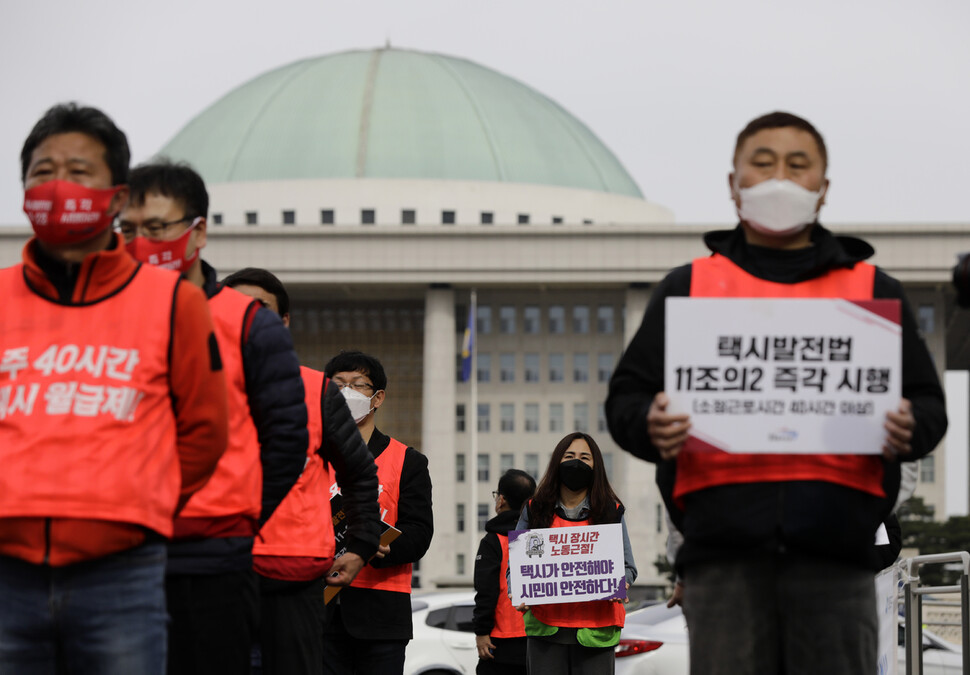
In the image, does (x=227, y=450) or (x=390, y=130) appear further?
(x=390, y=130)

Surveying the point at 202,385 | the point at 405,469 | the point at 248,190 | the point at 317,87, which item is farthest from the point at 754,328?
the point at 317,87

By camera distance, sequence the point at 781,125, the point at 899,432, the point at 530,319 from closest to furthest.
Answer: the point at 899,432 < the point at 781,125 < the point at 530,319

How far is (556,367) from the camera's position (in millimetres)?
82938

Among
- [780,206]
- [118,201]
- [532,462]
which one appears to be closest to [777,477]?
[780,206]

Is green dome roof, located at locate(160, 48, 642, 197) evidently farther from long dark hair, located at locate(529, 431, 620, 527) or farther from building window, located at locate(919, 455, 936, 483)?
long dark hair, located at locate(529, 431, 620, 527)

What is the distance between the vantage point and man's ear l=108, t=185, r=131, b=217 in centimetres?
413

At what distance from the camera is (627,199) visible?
313 feet

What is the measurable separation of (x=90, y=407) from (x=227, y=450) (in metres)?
0.89

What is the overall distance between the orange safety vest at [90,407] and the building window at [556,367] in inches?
3099

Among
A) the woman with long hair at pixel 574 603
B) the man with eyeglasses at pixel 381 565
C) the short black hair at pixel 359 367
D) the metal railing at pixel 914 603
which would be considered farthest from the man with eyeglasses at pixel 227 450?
the metal railing at pixel 914 603

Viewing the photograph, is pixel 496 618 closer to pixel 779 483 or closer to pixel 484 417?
pixel 779 483

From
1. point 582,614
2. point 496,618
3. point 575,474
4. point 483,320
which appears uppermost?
point 483,320

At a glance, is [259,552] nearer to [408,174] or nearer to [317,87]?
[408,174]

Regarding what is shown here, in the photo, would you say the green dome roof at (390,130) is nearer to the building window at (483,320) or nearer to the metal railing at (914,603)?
the building window at (483,320)
